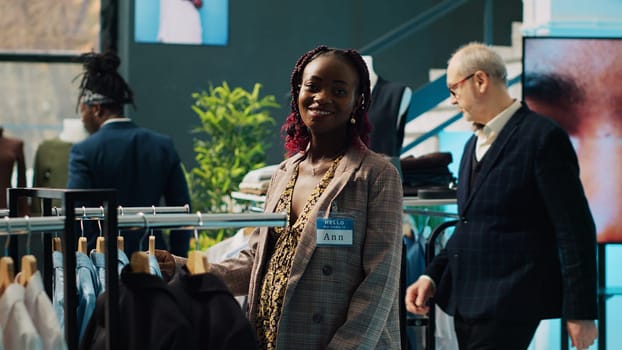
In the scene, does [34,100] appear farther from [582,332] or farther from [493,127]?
[582,332]

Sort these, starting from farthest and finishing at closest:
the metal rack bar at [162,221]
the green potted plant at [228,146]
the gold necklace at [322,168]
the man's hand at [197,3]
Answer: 1. the man's hand at [197,3]
2. the green potted plant at [228,146]
3. the gold necklace at [322,168]
4. the metal rack bar at [162,221]

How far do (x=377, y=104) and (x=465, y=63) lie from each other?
0.82 meters

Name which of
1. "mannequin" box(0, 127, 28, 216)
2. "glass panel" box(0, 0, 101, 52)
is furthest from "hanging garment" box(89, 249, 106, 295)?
"glass panel" box(0, 0, 101, 52)

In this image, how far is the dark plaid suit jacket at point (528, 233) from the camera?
10.9 feet

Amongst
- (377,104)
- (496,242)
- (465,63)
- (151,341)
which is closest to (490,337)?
(496,242)

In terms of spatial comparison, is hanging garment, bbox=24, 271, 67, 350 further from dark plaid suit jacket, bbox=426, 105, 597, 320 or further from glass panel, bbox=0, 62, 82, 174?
glass panel, bbox=0, 62, 82, 174

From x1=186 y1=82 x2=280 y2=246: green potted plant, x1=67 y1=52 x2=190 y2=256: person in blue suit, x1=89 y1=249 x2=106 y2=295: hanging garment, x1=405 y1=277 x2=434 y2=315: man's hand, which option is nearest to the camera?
x1=89 y1=249 x2=106 y2=295: hanging garment

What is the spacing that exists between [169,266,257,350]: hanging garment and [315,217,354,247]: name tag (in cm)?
43

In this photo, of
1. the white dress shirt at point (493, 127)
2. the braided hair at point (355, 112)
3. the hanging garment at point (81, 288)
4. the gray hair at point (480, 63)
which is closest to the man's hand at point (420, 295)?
the white dress shirt at point (493, 127)

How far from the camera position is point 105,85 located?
16.3ft

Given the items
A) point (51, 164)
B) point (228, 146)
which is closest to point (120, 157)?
point (51, 164)

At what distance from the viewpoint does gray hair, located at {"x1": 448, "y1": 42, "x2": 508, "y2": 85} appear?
366cm

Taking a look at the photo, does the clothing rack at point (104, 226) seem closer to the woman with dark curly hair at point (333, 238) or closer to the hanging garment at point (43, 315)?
the hanging garment at point (43, 315)

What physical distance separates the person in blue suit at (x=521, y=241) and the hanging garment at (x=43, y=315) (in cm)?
182
